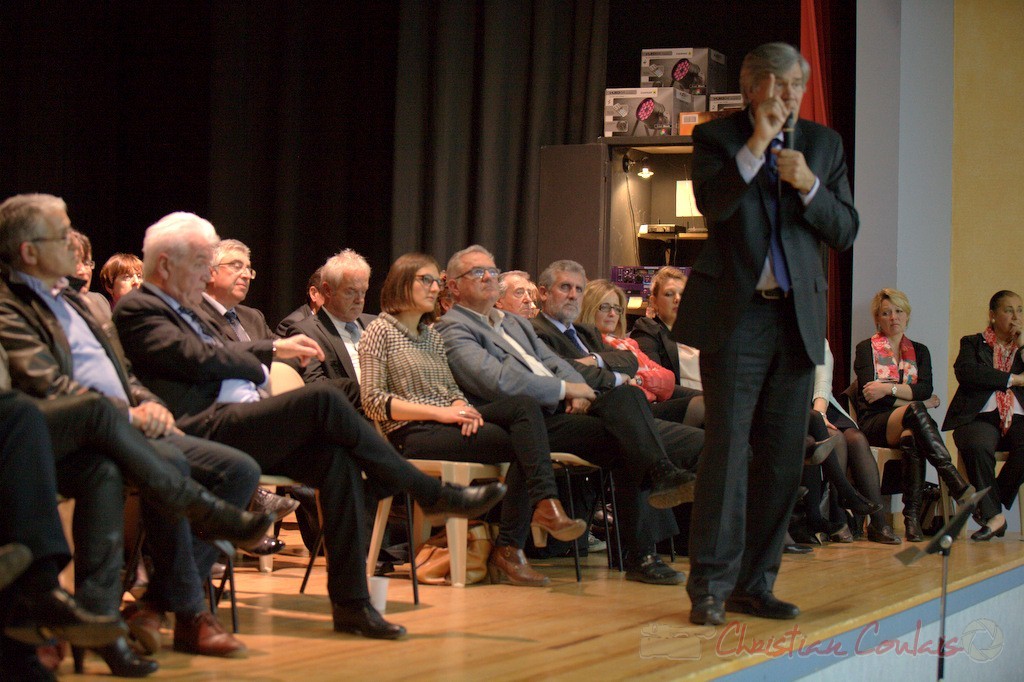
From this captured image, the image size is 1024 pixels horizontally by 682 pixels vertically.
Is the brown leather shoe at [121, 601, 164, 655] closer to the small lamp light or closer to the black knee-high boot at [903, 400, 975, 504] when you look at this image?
the black knee-high boot at [903, 400, 975, 504]

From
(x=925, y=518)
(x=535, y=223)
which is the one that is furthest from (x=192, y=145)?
(x=925, y=518)

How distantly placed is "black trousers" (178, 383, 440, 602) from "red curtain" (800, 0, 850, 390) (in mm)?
4755

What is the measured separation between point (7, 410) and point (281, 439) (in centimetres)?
85

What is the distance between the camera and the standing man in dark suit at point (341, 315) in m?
4.53

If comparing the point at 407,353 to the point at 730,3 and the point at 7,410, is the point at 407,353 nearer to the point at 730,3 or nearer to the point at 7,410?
the point at 7,410

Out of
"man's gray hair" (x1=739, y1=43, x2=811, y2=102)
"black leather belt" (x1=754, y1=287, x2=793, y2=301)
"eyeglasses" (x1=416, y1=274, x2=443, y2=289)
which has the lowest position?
"black leather belt" (x1=754, y1=287, x2=793, y2=301)

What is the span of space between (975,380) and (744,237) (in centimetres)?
364

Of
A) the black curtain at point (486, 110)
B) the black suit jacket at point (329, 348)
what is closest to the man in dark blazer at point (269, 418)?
the black suit jacket at point (329, 348)

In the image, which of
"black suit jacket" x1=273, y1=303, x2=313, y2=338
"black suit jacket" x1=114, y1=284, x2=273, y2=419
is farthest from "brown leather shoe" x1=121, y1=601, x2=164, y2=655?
"black suit jacket" x1=273, y1=303, x2=313, y2=338

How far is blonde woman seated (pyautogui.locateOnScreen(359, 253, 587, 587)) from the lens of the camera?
3791mm

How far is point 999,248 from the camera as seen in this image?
24.3 feet

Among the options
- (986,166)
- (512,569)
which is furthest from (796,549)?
(986,166)

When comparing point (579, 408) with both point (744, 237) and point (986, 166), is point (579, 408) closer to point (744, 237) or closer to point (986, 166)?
point (744, 237)

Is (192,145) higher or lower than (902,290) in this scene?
higher
